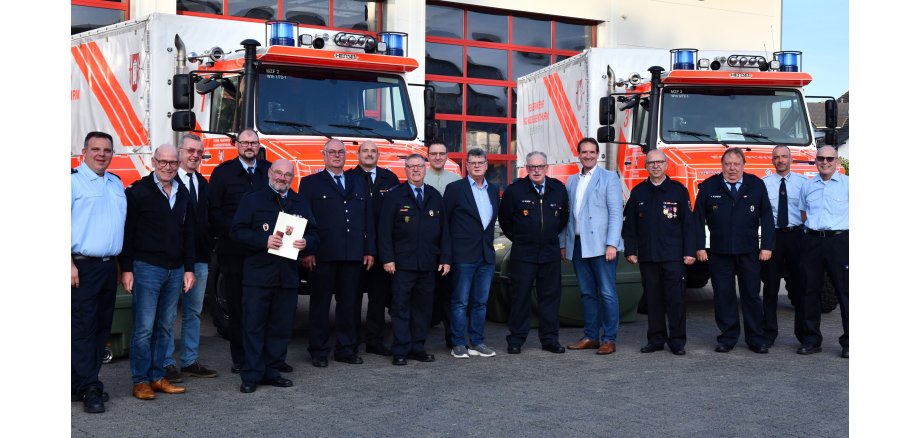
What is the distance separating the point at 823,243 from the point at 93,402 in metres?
6.24

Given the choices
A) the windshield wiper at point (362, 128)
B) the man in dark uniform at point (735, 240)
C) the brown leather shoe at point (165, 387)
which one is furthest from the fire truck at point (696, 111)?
the brown leather shoe at point (165, 387)

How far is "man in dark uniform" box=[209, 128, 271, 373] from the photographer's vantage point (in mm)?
7785

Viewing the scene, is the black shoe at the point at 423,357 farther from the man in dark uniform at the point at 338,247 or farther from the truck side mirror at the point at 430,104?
the truck side mirror at the point at 430,104

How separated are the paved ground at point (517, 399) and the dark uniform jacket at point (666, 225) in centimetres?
92

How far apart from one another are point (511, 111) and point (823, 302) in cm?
1083

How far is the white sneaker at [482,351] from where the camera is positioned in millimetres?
9016

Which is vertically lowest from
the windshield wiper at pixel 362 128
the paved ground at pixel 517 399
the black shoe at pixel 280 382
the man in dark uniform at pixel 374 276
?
the paved ground at pixel 517 399

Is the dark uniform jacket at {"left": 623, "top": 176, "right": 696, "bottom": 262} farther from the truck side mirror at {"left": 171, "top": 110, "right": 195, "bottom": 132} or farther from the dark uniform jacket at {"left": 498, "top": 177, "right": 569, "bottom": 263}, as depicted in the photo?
the truck side mirror at {"left": 171, "top": 110, "right": 195, "bottom": 132}

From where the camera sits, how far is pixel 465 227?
891 cm

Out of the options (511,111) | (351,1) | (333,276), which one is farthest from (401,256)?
(511,111)

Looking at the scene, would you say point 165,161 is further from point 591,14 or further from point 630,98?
point 591,14

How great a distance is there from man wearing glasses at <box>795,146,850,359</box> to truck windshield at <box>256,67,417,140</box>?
12.8 ft

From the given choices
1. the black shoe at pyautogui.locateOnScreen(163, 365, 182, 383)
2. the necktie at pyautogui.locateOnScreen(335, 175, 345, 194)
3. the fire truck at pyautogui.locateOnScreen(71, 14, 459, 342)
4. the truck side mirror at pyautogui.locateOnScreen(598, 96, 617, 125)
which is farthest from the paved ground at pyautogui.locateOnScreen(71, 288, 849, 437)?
the truck side mirror at pyautogui.locateOnScreen(598, 96, 617, 125)

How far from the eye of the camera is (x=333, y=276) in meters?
8.54
